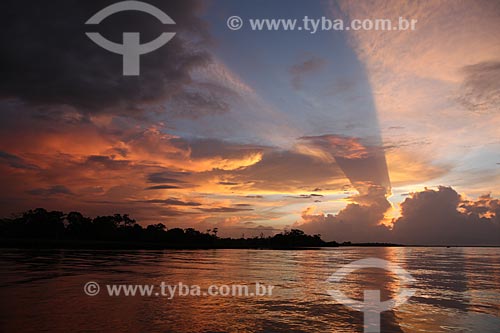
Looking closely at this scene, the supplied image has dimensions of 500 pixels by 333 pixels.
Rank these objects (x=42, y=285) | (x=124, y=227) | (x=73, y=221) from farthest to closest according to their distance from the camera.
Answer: (x=124, y=227), (x=73, y=221), (x=42, y=285)

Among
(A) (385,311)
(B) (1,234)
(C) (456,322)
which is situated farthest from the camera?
(B) (1,234)

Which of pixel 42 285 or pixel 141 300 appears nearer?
pixel 141 300

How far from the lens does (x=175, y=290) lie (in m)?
31.6

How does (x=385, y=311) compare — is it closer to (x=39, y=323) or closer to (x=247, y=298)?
(x=247, y=298)

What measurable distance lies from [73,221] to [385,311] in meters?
178

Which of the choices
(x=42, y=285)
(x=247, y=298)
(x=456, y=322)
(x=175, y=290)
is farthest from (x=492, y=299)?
(x=42, y=285)

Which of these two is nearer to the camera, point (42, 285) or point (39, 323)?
point (39, 323)

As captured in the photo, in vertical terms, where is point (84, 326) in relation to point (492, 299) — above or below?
above

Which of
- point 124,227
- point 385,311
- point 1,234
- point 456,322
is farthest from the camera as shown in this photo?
point 124,227

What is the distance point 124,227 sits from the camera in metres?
197

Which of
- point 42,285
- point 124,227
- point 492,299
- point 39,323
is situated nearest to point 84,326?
point 39,323

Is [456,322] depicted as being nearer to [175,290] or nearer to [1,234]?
[175,290]

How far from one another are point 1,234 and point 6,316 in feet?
545

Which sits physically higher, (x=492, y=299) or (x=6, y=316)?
(x=6, y=316)
